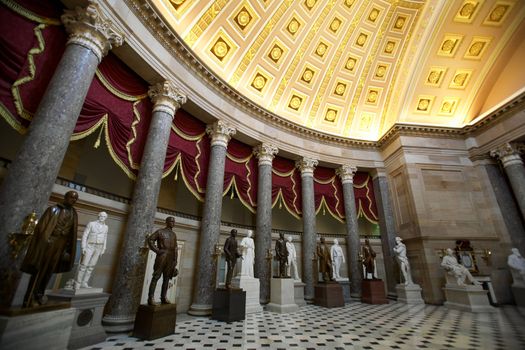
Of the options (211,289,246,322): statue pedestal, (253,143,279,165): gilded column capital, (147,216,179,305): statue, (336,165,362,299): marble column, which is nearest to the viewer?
(147,216,179,305): statue

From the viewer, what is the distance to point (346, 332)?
205 inches

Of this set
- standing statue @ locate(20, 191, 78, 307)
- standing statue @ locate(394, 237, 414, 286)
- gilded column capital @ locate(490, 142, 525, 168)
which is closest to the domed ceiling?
gilded column capital @ locate(490, 142, 525, 168)

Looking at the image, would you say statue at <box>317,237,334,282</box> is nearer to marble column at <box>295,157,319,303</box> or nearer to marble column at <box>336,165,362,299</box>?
marble column at <box>295,157,319,303</box>

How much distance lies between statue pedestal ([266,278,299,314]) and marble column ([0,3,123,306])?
626cm

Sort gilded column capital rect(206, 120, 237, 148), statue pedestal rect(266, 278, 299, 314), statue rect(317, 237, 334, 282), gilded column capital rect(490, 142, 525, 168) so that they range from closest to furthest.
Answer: statue pedestal rect(266, 278, 299, 314), gilded column capital rect(206, 120, 237, 148), statue rect(317, 237, 334, 282), gilded column capital rect(490, 142, 525, 168)

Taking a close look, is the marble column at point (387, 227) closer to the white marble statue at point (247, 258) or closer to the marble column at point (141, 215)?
the white marble statue at point (247, 258)

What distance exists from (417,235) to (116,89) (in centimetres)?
1222

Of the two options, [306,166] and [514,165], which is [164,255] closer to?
[306,166]

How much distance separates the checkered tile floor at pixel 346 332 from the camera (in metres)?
4.28

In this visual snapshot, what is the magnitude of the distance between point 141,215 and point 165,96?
11.6 ft

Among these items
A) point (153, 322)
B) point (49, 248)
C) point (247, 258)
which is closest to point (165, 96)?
point (49, 248)

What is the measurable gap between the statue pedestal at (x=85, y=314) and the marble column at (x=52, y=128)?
91 cm

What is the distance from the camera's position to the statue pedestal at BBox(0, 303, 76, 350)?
8.53 feet

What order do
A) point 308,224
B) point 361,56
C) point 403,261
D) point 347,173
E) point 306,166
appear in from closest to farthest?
1. point 403,261
2. point 308,224
3. point 306,166
4. point 347,173
5. point 361,56
